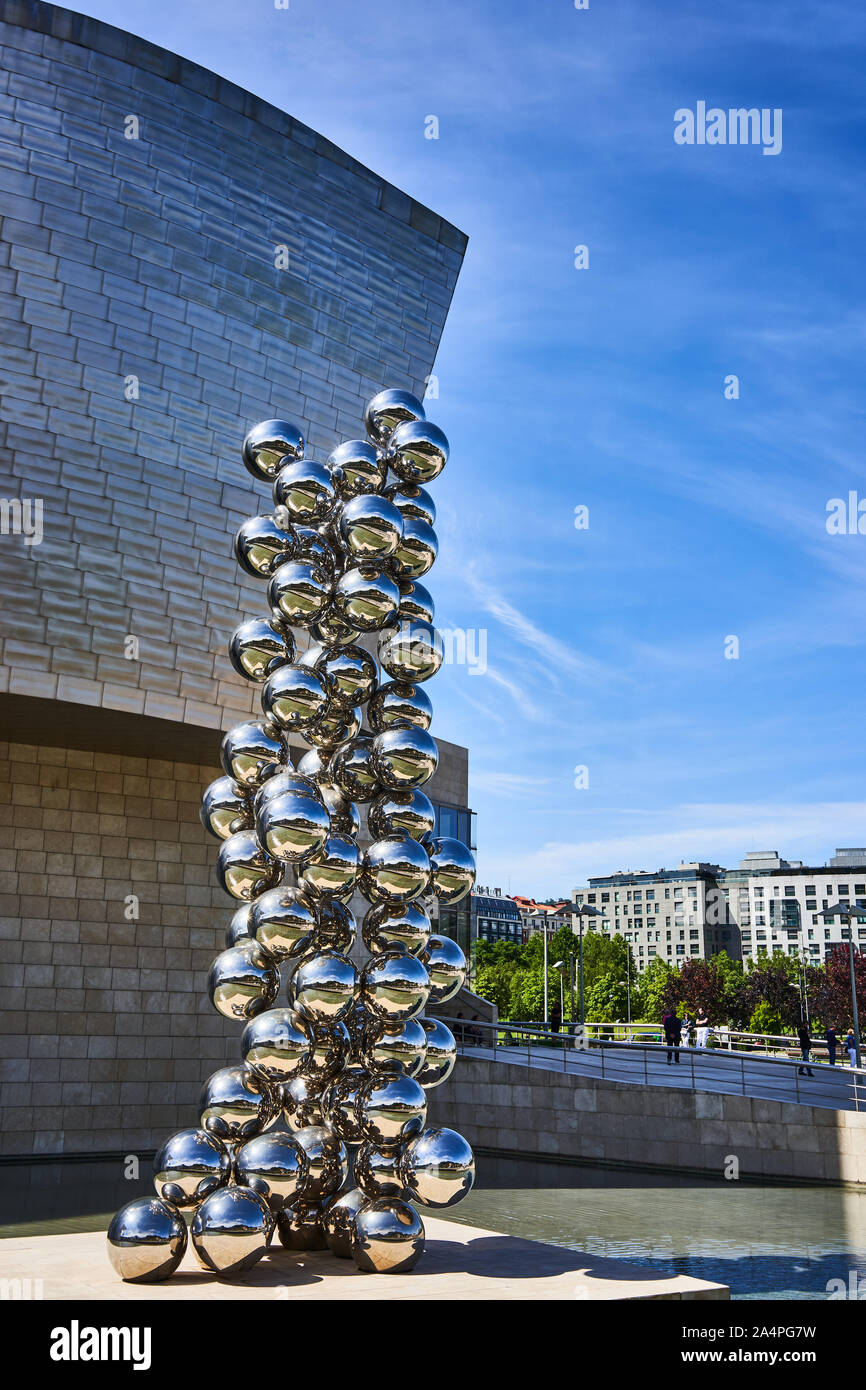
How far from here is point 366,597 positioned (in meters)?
7.52

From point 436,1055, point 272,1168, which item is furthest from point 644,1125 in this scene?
point 272,1168

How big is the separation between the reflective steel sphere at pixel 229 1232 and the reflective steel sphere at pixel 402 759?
8.77 feet

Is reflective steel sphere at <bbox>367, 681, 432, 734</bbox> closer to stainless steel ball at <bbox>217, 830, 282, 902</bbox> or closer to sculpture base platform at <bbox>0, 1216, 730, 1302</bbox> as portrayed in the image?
stainless steel ball at <bbox>217, 830, 282, 902</bbox>

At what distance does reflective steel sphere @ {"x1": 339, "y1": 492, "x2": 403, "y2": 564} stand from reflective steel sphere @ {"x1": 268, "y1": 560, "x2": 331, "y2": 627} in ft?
1.14

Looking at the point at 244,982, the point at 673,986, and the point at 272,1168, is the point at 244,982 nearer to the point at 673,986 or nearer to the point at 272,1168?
the point at 272,1168

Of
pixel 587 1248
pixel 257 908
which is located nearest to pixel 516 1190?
pixel 587 1248

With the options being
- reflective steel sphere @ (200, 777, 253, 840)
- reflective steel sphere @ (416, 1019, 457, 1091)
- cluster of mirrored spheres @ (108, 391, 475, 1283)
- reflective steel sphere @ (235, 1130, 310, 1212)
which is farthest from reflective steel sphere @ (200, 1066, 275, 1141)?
reflective steel sphere @ (200, 777, 253, 840)

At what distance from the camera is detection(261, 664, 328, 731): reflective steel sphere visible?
7.49m

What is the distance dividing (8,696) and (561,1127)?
1057 centimetres

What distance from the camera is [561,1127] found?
56.5ft

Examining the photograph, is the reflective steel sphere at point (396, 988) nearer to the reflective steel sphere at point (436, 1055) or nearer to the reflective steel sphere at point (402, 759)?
the reflective steel sphere at point (436, 1055)

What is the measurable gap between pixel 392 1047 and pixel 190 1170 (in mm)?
1401

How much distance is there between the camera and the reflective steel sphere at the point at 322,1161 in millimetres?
7191
